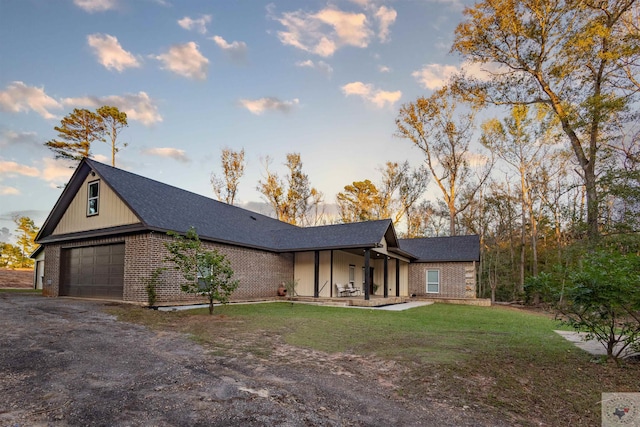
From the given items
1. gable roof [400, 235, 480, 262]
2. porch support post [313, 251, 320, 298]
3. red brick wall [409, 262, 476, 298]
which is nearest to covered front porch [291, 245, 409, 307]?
porch support post [313, 251, 320, 298]

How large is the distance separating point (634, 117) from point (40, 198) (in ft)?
90.8

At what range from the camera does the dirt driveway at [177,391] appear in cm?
352

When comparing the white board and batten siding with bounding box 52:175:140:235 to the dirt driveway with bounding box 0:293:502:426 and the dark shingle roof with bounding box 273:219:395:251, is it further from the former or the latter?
the dark shingle roof with bounding box 273:219:395:251

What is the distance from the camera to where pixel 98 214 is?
13.7 metres

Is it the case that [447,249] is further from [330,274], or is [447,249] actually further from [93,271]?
[93,271]

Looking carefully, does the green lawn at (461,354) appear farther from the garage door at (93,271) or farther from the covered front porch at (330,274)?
the covered front porch at (330,274)

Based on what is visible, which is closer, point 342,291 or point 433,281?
point 342,291

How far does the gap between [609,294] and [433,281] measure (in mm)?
17703

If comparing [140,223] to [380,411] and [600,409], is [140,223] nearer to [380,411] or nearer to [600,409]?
[380,411]

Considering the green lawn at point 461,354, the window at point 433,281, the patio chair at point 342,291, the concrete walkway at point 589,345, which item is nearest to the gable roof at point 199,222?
the patio chair at point 342,291

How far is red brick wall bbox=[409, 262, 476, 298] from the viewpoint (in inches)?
838

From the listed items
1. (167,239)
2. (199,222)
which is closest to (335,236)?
(199,222)

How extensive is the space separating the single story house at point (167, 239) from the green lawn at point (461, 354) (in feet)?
8.58

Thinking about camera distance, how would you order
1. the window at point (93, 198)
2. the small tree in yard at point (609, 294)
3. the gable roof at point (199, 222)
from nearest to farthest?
the small tree in yard at point (609, 294), the gable roof at point (199, 222), the window at point (93, 198)
